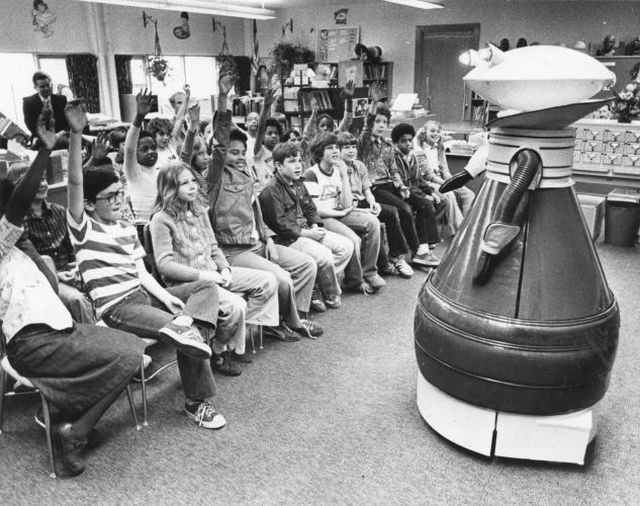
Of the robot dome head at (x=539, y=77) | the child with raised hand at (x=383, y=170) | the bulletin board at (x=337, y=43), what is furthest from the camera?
the bulletin board at (x=337, y=43)

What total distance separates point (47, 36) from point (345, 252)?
7388mm

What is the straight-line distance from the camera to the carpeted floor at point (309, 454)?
89.2 inches

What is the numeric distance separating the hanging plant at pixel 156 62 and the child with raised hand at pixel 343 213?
7.52 m

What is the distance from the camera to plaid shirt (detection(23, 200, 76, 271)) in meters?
2.95

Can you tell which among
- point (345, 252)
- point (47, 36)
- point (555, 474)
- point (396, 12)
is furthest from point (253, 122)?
point (396, 12)

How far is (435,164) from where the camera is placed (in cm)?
557

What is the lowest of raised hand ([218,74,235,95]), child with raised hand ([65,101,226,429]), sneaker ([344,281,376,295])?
sneaker ([344,281,376,295])

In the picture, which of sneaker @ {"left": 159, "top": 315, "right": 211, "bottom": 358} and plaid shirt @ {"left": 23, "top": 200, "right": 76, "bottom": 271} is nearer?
sneaker @ {"left": 159, "top": 315, "right": 211, "bottom": 358}

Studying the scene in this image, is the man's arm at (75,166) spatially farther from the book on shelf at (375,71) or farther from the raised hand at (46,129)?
the book on shelf at (375,71)

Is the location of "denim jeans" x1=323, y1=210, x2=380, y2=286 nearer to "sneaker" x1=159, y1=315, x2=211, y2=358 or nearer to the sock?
the sock

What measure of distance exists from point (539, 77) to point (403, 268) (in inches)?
109

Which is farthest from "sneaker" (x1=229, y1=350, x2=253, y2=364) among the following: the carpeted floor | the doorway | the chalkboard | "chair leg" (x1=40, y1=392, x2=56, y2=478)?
the doorway

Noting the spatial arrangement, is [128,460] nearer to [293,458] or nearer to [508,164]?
[293,458]

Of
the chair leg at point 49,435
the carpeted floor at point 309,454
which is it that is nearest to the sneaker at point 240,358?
the carpeted floor at point 309,454
